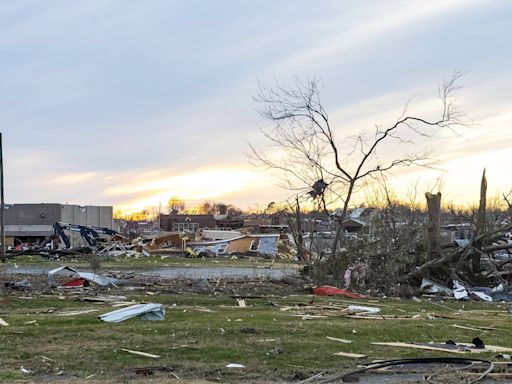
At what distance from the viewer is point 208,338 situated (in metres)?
9.38

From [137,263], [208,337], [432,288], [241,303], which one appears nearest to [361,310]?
[241,303]

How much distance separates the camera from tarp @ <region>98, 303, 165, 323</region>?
11.1 m

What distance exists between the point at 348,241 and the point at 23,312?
1208 cm

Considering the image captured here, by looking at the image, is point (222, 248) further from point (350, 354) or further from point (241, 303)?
point (350, 354)

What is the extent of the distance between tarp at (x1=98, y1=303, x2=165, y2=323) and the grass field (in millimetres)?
191

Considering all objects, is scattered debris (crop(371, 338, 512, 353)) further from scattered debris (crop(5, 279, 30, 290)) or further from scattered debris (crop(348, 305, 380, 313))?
scattered debris (crop(5, 279, 30, 290))

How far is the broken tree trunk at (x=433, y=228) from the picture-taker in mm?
21094

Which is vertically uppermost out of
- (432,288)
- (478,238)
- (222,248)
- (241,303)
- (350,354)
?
(478,238)

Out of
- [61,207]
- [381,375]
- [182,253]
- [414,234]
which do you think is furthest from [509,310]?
[61,207]

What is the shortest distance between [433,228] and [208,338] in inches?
535

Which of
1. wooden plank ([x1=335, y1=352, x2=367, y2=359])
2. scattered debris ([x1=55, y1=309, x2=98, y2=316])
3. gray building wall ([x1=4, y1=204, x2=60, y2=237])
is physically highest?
gray building wall ([x1=4, y1=204, x2=60, y2=237])

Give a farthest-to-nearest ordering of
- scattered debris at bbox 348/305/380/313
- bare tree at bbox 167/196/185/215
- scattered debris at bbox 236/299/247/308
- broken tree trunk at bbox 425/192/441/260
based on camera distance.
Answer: bare tree at bbox 167/196/185/215 → broken tree trunk at bbox 425/192/441/260 → scattered debris at bbox 236/299/247/308 → scattered debris at bbox 348/305/380/313

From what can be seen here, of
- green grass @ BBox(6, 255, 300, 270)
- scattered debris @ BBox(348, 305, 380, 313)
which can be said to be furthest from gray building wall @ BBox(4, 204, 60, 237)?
Answer: scattered debris @ BBox(348, 305, 380, 313)

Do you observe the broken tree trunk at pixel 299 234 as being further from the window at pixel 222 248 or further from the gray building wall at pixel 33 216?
the gray building wall at pixel 33 216
